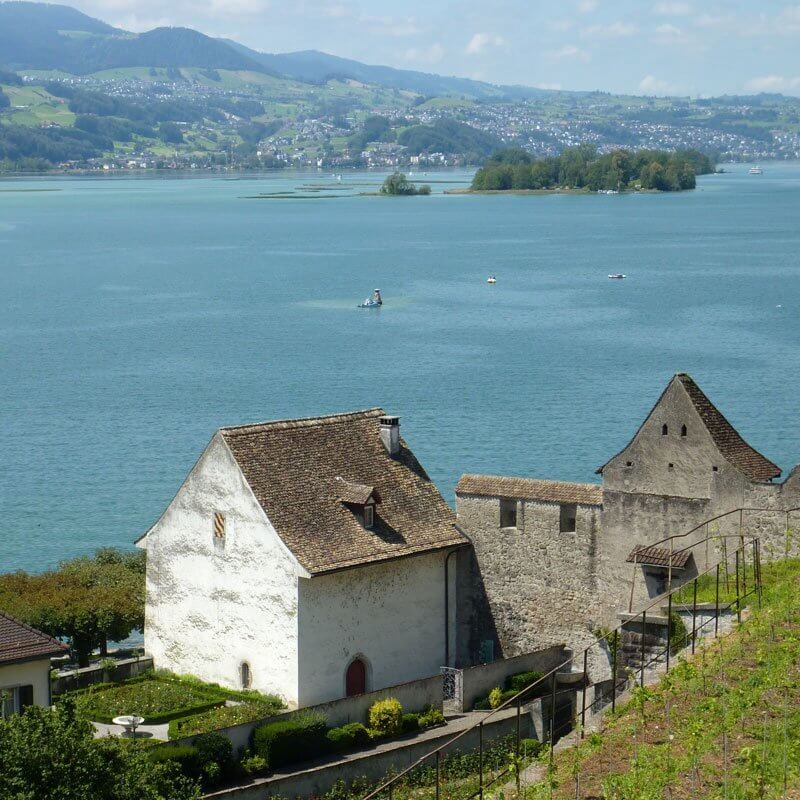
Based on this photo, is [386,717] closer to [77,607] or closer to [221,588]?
[221,588]

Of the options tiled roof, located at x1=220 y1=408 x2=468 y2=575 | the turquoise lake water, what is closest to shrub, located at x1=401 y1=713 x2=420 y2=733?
tiled roof, located at x1=220 y1=408 x2=468 y2=575

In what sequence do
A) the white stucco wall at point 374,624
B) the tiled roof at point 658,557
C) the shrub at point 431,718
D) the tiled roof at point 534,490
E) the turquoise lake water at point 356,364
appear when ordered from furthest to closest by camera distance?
the turquoise lake water at point 356,364 → the tiled roof at point 534,490 → the white stucco wall at point 374,624 → the tiled roof at point 658,557 → the shrub at point 431,718

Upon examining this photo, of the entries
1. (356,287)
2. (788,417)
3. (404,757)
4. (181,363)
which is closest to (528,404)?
(788,417)

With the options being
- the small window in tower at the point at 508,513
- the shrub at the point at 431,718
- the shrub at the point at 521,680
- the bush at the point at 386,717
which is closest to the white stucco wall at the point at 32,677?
the bush at the point at 386,717

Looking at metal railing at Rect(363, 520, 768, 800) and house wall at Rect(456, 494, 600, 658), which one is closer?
metal railing at Rect(363, 520, 768, 800)

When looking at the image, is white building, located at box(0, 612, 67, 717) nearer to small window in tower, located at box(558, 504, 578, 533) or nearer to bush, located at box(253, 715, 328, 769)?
bush, located at box(253, 715, 328, 769)

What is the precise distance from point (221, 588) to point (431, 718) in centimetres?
681

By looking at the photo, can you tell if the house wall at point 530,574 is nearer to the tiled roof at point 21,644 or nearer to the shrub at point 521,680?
the shrub at point 521,680

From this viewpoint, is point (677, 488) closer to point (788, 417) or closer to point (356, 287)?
point (788, 417)

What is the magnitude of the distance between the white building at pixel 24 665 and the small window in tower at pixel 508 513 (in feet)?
41.8

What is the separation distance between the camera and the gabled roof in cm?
3874

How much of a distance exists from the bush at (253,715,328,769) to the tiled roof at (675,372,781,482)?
40.1ft

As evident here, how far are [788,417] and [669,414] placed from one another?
53.8 meters

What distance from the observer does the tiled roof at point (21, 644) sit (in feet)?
109
